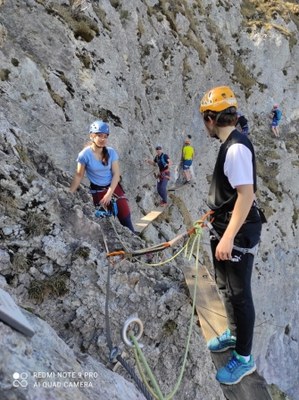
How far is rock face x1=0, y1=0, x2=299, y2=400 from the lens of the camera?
5.57 m

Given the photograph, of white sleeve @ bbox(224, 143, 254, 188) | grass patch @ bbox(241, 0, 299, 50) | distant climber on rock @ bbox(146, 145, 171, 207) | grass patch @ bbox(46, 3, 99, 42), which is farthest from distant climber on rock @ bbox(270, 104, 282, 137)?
white sleeve @ bbox(224, 143, 254, 188)

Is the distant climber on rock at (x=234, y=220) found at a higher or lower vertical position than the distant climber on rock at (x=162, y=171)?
higher

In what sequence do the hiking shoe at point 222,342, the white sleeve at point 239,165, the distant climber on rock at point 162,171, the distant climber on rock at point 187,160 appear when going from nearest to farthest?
1. the white sleeve at point 239,165
2. the hiking shoe at point 222,342
3. the distant climber on rock at point 162,171
4. the distant climber on rock at point 187,160

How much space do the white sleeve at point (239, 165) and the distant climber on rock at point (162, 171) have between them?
13.7m

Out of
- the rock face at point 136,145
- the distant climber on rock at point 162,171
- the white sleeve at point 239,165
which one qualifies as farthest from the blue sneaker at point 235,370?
the distant climber on rock at point 162,171

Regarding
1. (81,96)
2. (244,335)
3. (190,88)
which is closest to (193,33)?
(190,88)

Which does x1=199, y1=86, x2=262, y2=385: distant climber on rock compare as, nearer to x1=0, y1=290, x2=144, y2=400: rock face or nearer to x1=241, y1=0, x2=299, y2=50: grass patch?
x1=0, y1=290, x2=144, y2=400: rock face

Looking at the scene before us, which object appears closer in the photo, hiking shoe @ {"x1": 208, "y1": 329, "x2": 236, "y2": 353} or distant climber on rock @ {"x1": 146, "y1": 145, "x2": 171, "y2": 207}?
hiking shoe @ {"x1": 208, "y1": 329, "x2": 236, "y2": 353}

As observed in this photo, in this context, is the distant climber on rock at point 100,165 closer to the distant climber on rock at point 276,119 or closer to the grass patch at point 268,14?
the distant climber on rock at point 276,119

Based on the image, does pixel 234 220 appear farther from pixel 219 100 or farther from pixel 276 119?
pixel 276 119

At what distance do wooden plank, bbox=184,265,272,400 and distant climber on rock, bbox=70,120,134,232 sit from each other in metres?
2.82

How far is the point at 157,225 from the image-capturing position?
1727 centimetres

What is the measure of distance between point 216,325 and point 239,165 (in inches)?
114

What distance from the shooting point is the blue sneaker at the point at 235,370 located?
4941 mm
